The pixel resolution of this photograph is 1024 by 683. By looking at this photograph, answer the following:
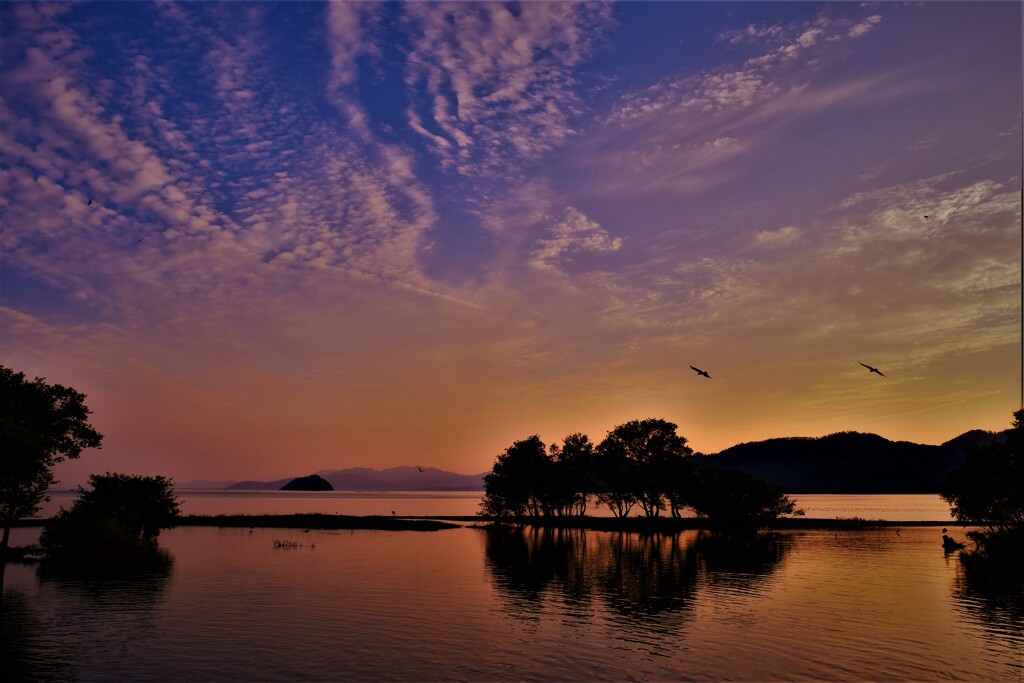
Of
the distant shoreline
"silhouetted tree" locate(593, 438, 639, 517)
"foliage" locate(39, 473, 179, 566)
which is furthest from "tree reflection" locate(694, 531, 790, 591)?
"foliage" locate(39, 473, 179, 566)

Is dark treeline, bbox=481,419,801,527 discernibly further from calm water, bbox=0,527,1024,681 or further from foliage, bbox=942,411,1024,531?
calm water, bbox=0,527,1024,681

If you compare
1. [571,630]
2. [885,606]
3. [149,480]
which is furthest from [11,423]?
[885,606]

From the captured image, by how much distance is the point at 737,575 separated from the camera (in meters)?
66.9

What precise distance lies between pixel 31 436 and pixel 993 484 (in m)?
113

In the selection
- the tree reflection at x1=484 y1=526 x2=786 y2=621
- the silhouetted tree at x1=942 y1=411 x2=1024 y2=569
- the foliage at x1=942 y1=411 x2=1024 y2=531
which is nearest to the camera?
the tree reflection at x1=484 y1=526 x2=786 y2=621

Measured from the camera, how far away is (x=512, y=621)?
42.7 metres

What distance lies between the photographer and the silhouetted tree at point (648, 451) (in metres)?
143

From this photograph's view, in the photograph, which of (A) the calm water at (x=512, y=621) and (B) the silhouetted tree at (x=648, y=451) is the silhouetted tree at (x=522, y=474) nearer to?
(B) the silhouetted tree at (x=648, y=451)

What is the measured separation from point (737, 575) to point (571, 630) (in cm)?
3404

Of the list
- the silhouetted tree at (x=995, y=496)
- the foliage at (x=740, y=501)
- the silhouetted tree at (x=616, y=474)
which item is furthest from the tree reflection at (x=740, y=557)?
the silhouetted tree at (x=995, y=496)

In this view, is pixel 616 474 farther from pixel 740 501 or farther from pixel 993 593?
pixel 993 593

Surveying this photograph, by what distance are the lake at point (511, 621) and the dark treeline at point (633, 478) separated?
57066 mm

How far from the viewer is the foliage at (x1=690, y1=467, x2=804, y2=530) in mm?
135125

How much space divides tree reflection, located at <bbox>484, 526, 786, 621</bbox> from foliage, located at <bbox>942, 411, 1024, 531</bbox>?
86.7 ft
